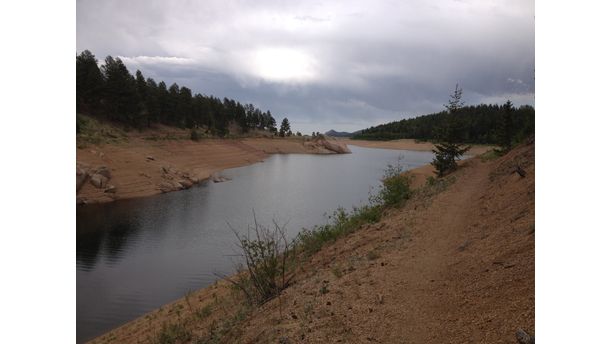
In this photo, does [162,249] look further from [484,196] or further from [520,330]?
[520,330]

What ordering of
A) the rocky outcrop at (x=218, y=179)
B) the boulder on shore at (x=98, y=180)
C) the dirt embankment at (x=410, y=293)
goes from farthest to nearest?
the rocky outcrop at (x=218, y=179) < the boulder on shore at (x=98, y=180) < the dirt embankment at (x=410, y=293)

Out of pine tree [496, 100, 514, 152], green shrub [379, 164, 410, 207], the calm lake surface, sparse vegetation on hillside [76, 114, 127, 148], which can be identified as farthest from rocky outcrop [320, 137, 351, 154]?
green shrub [379, 164, 410, 207]

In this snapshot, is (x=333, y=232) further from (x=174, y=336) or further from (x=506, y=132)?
(x=506, y=132)

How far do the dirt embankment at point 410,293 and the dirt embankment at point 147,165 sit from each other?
52.0ft

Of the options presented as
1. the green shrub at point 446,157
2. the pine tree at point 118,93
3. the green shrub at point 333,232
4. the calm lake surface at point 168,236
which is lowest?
the calm lake surface at point 168,236

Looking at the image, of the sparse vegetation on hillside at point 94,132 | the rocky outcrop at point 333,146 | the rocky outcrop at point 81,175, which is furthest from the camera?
the rocky outcrop at point 333,146

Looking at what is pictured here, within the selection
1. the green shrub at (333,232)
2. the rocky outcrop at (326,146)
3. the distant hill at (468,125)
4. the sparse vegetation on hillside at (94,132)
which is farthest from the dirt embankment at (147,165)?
the rocky outcrop at (326,146)

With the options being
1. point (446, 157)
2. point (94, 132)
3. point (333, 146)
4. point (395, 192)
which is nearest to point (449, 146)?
point (446, 157)

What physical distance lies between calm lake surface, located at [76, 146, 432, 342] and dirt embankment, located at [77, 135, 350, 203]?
4.73 feet

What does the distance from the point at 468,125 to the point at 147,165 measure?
96.9ft

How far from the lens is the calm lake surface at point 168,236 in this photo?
31.5 ft

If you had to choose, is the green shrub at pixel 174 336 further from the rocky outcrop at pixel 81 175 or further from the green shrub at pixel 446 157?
the rocky outcrop at pixel 81 175
